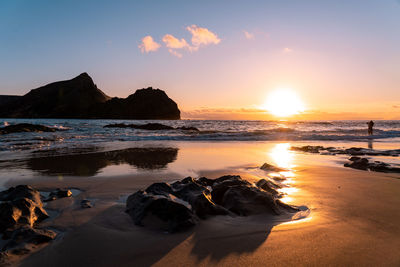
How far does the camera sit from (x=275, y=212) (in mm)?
2797

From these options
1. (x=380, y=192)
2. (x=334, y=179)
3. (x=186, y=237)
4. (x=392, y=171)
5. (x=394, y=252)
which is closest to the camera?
(x=394, y=252)

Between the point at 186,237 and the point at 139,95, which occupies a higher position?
the point at 139,95

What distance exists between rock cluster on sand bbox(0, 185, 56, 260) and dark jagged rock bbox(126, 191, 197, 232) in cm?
79

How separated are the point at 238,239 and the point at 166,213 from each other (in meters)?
0.76

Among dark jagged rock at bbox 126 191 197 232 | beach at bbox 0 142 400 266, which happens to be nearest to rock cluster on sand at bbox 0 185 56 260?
beach at bbox 0 142 400 266

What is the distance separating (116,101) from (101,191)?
14182cm

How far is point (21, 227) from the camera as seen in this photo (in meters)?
2.19

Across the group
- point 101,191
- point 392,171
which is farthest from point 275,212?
point 392,171

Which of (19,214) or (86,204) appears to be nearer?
(19,214)

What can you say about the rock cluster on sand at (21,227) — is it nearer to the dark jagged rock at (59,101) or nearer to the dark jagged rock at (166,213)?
the dark jagged rock at (166,213)

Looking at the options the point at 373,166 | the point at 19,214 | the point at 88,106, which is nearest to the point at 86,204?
the point at 19,214

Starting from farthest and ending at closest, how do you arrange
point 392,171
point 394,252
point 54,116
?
point 54,116
point 392,171
point 394,252

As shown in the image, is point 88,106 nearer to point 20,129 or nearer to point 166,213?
point 20,129

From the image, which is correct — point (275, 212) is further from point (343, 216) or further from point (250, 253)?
point (250, 253)
